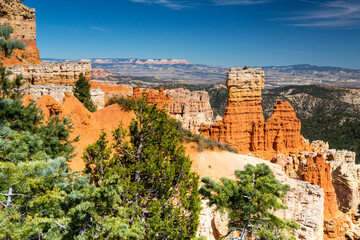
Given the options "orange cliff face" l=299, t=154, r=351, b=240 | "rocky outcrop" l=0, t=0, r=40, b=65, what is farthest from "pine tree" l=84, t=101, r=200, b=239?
"rocky outcrop" l=0, t=0, r=40, b=65

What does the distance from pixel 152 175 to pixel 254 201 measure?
327 cm

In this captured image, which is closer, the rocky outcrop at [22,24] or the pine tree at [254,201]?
the pine tree at [254,201]

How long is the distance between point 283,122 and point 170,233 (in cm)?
2911

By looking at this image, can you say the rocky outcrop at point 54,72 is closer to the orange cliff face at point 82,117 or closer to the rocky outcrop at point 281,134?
the orange cliff face at point 82,117

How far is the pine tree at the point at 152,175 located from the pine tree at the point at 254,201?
3.19 feet

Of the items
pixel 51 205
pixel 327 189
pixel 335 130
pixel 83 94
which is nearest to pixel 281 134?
pixel 327 189

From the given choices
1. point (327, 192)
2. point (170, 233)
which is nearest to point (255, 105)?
point (327, 192)

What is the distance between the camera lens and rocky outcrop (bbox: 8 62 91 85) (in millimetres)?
31438

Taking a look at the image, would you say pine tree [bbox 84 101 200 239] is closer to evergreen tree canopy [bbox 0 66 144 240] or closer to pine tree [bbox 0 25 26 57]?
evergreen tree canopy [bbox 0 66 144 240]

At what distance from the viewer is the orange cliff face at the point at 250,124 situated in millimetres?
33031

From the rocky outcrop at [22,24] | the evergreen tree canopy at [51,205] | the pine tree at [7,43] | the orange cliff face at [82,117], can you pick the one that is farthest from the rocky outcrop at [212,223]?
the rocky outcrop at [22,24]

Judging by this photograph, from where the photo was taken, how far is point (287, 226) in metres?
8.28

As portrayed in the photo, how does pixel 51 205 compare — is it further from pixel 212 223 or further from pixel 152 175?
pixel 212 223

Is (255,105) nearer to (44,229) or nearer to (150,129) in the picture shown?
(150,129)
